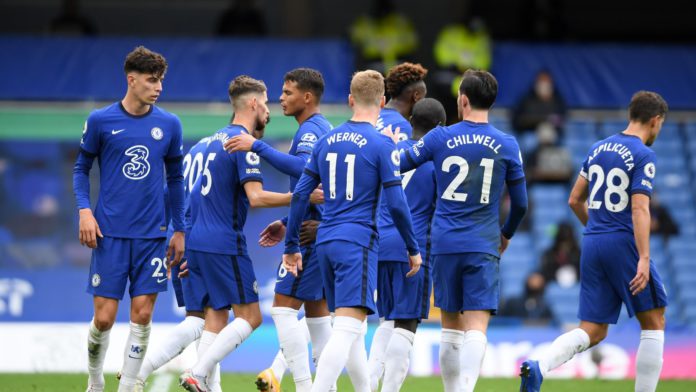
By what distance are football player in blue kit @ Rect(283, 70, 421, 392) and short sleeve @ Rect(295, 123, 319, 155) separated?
0.59m

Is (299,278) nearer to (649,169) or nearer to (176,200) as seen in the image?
(176,200)

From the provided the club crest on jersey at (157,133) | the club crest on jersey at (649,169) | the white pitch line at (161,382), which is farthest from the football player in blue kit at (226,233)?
the club crest on jersey at (649,169)

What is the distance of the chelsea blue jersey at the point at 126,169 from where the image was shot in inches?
336

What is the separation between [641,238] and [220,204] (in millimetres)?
3082

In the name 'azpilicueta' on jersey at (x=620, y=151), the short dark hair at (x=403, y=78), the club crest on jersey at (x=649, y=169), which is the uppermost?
the short dark hair at (x=403, y=78)

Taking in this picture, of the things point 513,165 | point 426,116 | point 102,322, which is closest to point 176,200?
point 102,322

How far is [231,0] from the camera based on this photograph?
21.5 m

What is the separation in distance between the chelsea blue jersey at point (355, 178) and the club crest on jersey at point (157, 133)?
4.53 feet

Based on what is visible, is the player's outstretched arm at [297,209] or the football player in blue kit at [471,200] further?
the football player in blue kit at [471,200]

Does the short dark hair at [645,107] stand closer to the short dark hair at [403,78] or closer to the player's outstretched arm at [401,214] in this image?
the short dark hair at [403,78]

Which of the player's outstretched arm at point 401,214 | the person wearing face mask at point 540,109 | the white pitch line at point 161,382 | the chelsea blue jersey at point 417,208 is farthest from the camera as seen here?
the person wearing face mask at point 540,109

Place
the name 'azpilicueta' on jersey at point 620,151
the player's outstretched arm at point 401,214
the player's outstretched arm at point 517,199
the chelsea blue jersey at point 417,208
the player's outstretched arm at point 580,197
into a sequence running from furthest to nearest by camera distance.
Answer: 1. the player's outstretched arm at point 580,197
2. the name 'azpilicueta' on jersey at point 620,151
3. the chelsea blue jersey at point 417,208
4. the player's outstretched arm at point 517,199
5. the player's outstretched arm at point 401,214

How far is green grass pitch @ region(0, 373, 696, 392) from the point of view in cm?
1106

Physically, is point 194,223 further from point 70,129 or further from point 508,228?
point 70,129
